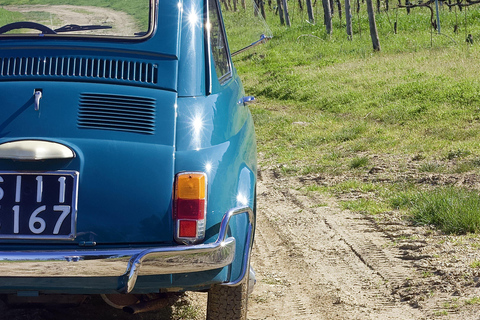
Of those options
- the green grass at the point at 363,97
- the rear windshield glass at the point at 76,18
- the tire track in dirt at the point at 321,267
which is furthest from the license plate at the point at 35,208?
the green grass at the point at 363,97

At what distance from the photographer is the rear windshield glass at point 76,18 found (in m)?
3.21

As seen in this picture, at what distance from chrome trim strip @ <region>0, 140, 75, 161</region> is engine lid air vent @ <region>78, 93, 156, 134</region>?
16 centimetres

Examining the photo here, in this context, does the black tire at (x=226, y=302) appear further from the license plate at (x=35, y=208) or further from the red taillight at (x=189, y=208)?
the license plate at (x=35, y=208)

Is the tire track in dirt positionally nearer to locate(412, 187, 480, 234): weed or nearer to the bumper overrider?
locate(412, 187, 480, 234): weed

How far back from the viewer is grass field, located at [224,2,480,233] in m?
6.21

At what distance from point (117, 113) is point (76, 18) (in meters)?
0.93

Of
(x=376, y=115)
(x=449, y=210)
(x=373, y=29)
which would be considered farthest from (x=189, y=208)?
(x=373, y=29)

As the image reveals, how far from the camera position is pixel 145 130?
270 cm

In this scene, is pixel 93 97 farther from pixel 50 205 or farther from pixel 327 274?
pixel 327 274

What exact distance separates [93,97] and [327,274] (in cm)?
218

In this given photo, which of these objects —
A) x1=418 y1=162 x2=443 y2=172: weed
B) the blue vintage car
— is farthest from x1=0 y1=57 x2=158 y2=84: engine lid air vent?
x1=418 y1=162 x2=443 y2=172: weed

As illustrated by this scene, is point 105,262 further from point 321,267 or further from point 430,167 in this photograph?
point 430,167

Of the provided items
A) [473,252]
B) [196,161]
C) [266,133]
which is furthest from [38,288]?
[266,133]

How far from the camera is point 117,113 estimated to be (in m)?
2.74
